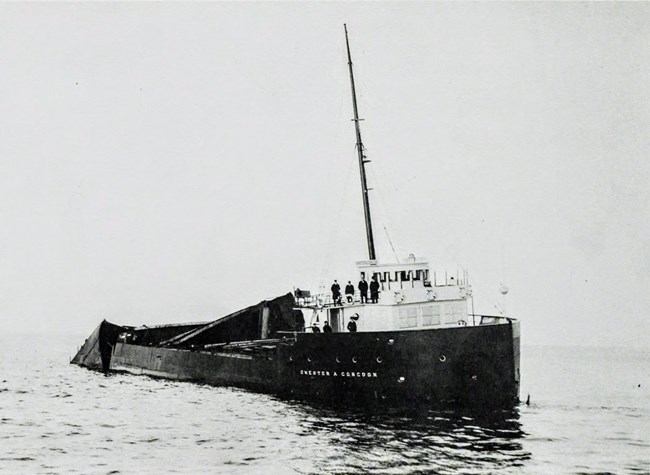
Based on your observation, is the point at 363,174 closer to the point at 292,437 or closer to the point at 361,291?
the point at 361,291

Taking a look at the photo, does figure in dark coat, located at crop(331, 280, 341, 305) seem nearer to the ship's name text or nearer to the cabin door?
the cabin door

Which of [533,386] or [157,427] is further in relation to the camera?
[533,386]

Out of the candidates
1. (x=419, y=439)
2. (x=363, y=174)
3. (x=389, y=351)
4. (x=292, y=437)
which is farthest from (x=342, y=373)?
(x=363, y=174)

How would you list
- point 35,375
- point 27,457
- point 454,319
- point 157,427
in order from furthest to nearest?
point 35,375, point 454,319, point 157,427, point 27,457

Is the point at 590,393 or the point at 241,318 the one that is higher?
the point at 241,318

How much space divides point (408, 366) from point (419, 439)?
401 cm

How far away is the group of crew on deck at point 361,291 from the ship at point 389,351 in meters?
0.04

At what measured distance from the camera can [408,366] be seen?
21234 millimetres

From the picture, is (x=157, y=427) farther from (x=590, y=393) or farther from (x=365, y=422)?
(x=590, y=393)

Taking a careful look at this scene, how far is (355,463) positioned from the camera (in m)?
15.1

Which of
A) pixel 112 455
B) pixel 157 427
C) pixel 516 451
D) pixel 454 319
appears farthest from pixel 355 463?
pixel 454 319

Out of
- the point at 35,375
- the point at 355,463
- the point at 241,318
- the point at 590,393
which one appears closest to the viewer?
the point at 355,463

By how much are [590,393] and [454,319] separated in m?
14.2

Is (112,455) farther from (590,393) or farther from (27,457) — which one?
(590,393)
